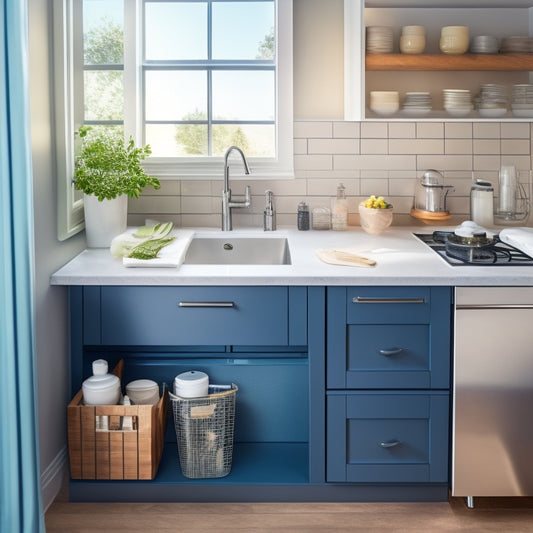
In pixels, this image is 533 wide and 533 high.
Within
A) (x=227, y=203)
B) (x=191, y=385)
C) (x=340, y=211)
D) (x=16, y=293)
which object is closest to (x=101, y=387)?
(x=191, y=385)

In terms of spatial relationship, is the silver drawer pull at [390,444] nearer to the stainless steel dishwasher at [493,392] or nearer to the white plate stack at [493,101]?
the stainless steel dishwasher at [493,392]

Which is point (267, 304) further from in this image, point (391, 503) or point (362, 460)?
point (391, 503)

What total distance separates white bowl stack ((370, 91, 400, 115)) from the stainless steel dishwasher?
1.14 meters

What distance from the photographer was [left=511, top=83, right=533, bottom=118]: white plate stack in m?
3.70

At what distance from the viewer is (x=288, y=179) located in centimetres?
392

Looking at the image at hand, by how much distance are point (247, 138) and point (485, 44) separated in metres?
1.21

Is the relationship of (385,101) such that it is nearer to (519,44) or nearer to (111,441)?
(519,44)

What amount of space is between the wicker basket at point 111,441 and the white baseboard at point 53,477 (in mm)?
93

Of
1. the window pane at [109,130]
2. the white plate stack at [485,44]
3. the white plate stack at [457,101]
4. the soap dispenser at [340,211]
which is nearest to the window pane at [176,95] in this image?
the window pane at [109,130]

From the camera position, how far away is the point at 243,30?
155 inches

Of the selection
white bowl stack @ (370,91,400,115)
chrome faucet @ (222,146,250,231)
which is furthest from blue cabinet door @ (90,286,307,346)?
white bowl stack @ (370,91,400,115)

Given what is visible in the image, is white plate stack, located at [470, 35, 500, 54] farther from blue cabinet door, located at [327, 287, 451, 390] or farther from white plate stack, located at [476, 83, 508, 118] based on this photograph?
blue cabinet door, located at [327, 287, 451, 390]

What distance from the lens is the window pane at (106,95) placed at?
388cm

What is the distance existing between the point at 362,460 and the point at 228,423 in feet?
1.73
